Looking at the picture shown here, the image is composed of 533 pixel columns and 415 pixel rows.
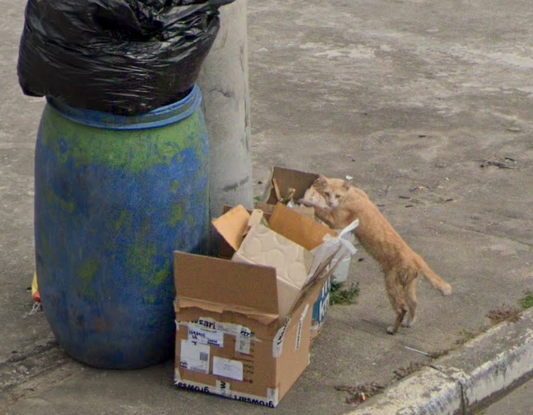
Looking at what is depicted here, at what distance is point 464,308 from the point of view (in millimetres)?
4902

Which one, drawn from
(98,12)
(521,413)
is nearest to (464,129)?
(521,413)

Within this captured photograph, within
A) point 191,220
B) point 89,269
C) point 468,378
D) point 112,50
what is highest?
point 112,50

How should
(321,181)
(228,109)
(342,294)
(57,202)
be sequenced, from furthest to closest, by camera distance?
(342,294) < (321,181) < (228,109) < (57,202)

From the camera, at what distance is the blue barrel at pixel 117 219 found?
3826mm

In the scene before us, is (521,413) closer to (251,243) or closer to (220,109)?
(251,243)

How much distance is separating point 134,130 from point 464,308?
2046 millimetres

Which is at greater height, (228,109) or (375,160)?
(228,109)

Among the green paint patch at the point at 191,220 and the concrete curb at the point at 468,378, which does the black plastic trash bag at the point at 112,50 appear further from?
the concrete curb at the point at 468,378

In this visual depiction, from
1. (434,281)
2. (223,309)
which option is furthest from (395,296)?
(223,309)

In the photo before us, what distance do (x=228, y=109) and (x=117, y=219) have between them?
3.04 feet

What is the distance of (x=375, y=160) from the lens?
6.79 meters

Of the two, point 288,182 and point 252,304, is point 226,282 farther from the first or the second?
point 288,182

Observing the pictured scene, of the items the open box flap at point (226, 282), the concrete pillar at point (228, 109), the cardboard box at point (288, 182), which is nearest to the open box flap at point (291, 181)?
the cardboard box at point (288, 182)

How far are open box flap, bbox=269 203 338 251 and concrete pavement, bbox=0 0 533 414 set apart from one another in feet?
1.95
